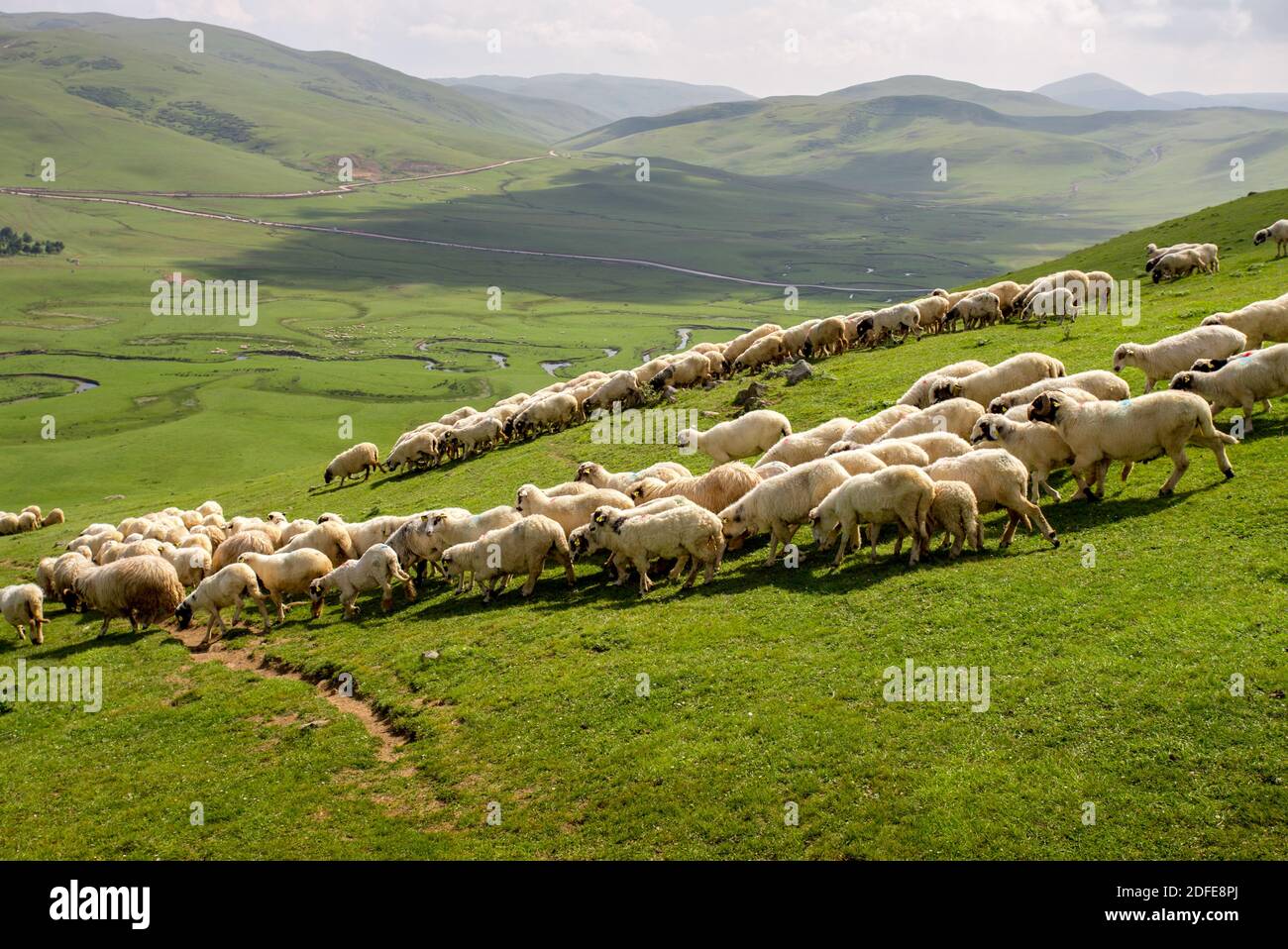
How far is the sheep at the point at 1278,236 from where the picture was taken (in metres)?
39.2

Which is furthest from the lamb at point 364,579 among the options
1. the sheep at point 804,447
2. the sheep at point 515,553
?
the sheep at point 804,447

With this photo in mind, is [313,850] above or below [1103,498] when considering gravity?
below

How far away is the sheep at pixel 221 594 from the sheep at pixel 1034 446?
1873 centimetres

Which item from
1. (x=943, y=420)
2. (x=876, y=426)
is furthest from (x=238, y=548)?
(x=943, y=420)

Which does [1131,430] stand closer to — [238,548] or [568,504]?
[568,504]

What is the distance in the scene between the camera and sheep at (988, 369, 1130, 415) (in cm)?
2153

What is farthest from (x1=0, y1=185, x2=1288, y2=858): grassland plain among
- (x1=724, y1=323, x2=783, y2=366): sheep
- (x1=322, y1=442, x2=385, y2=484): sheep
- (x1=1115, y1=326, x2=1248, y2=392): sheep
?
(x1=724, y1=323, x2=783, y2=366): sheep

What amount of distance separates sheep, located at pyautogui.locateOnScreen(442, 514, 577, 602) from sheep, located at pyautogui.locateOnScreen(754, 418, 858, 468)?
6030 mm

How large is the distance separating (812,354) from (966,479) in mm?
26344

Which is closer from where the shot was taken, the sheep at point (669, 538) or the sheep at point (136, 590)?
the sheep at point (669, 538)

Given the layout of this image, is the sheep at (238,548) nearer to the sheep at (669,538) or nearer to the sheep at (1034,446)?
the sheep at (669,538)

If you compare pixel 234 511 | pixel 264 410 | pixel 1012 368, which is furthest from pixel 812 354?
pixel 264 410
